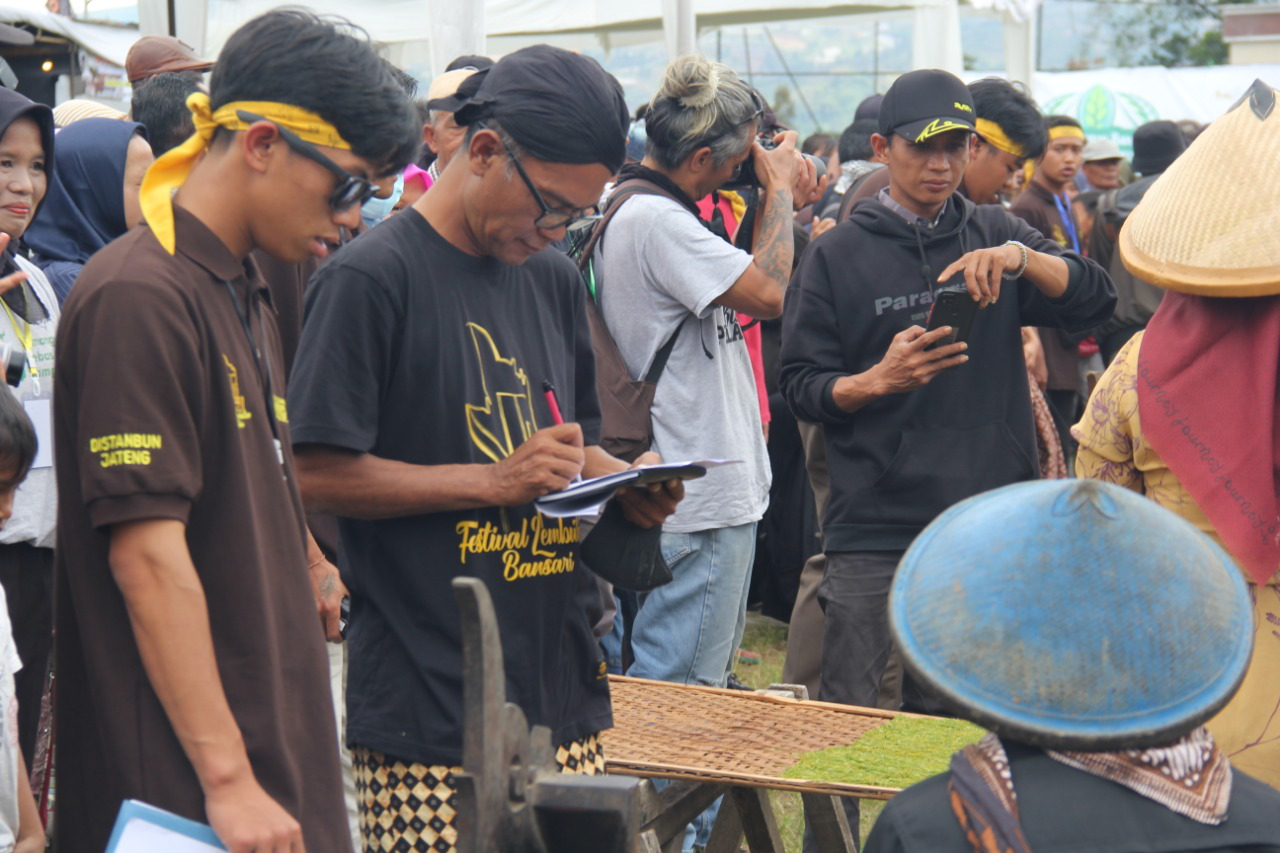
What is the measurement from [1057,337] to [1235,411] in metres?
4.18

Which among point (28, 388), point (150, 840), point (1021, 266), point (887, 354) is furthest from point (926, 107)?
point (150, 840)

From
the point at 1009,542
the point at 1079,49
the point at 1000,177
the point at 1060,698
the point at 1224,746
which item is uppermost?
the point at 1009,542

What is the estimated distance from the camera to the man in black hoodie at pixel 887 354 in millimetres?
4289

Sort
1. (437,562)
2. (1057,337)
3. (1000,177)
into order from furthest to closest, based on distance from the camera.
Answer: (1057,337) < (1000,177) < (437,562)

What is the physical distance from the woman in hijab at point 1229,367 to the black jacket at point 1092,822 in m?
1.53

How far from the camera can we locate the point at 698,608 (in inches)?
162

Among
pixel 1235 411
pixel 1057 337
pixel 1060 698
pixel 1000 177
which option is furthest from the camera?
pixel 1057 337

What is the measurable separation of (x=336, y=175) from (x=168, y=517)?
0.55 metres

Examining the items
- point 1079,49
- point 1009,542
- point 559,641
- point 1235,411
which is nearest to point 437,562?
point 559,641

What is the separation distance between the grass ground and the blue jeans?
2.79 ft

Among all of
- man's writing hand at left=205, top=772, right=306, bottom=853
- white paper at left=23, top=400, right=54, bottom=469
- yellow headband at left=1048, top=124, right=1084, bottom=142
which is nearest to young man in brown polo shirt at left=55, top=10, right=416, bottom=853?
man's writing hand at left=205, top=772, right=306, bottom=853

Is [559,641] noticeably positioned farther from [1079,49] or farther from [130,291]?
[1079,49]

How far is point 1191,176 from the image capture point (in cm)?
317

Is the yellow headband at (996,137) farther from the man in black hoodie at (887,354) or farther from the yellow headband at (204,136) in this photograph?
the yellow headband at (204,136)
